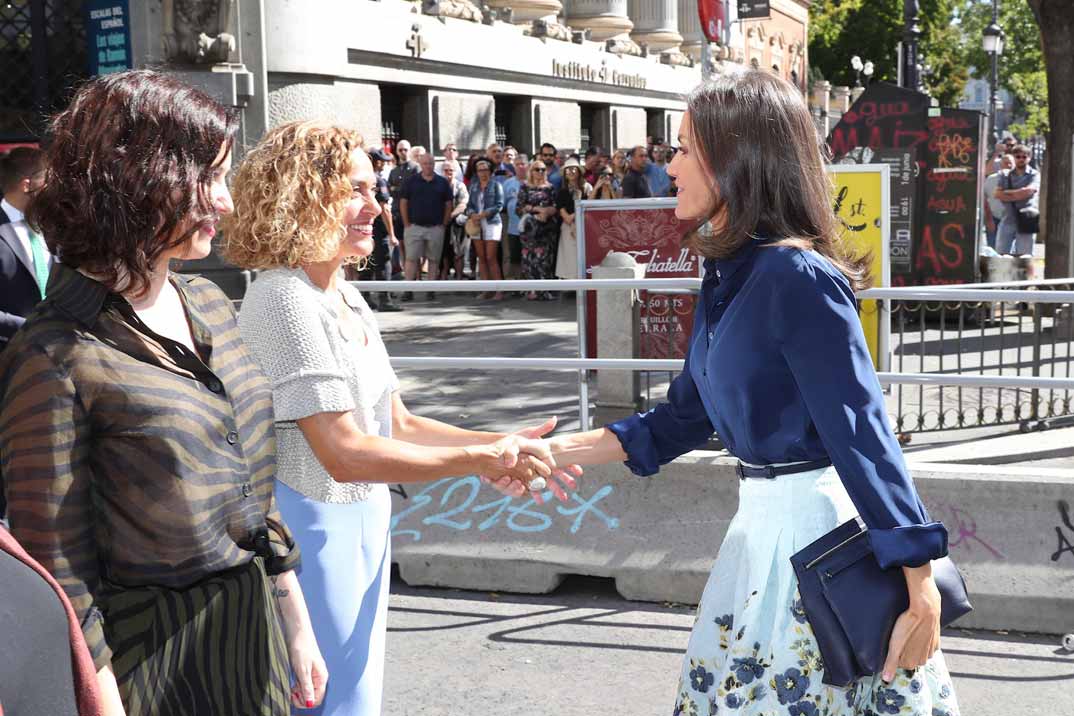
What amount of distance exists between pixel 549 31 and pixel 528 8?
4.90 ft

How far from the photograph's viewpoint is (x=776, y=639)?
105 inches

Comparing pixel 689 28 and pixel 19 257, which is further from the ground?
pixel 689 28

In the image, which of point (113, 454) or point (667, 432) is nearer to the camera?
point (113, 454)

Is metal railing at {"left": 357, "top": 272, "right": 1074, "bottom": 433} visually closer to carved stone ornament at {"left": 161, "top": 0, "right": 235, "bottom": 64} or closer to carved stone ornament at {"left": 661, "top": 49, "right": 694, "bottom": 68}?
carved stone ornament at {"left": 161, "top": 0, "right": 235, "bottom": 64}

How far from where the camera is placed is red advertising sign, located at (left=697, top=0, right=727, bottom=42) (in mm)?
11789

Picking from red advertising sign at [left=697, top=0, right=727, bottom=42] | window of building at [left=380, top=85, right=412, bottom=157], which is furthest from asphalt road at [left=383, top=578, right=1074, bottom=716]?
window of building at [left=380, top=85, right=412, bottom=157]

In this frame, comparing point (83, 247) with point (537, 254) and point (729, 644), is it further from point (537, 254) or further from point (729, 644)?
point (537, 254)

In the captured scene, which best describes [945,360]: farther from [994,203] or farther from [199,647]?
[199,647]

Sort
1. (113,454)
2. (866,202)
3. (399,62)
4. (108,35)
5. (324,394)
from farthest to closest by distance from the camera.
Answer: (399,62), (108,35), (866,202), (324,394), (113,454)

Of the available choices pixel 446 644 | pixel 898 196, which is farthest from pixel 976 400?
pixel 446 644

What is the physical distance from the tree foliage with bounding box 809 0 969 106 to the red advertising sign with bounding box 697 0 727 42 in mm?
62968

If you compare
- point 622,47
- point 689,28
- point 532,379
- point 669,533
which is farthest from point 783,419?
point 689,28

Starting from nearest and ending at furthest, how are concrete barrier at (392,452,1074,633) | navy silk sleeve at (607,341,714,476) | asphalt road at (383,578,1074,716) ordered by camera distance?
navy silk sleeve at (607,341,714,476) < asphalt road at (383,578,1074,716) < concrete barrier at (392,452,1074,633)

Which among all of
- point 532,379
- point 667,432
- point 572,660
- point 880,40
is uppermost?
point 880,40
